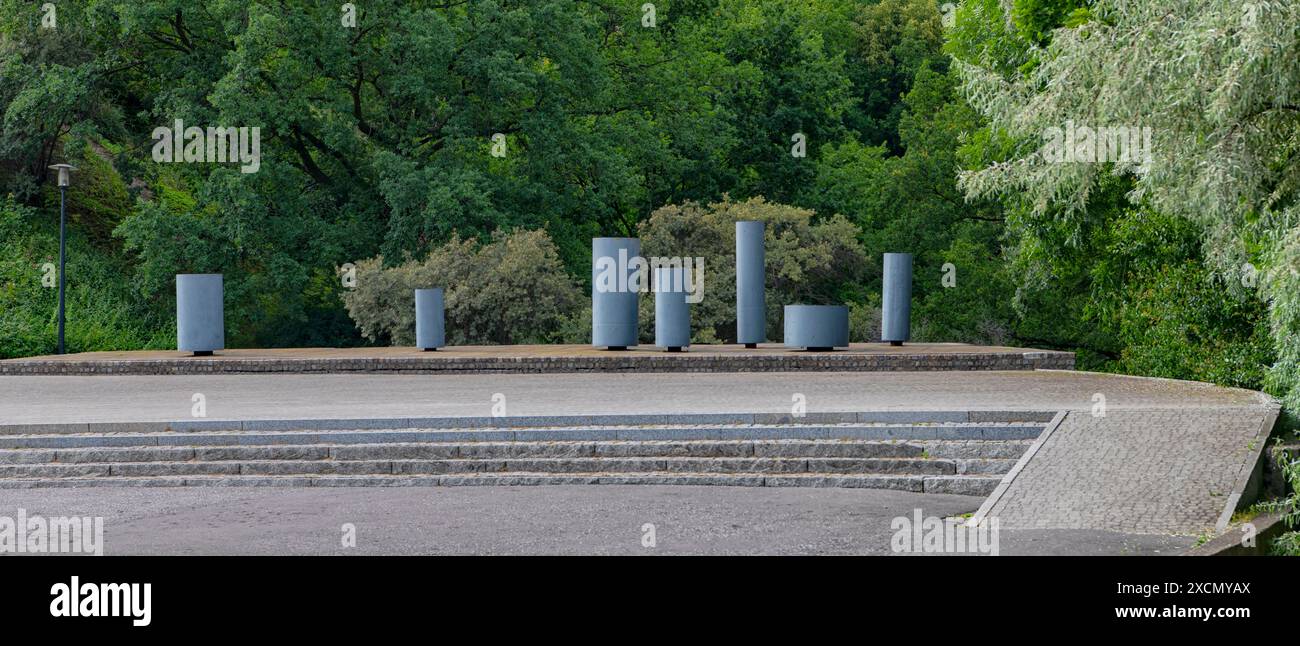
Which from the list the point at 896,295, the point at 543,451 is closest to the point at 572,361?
the point at 896,295

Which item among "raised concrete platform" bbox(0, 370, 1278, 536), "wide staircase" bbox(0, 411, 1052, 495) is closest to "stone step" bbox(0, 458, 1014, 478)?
"wide staircase" bbox(0, 411, 1052, 495)

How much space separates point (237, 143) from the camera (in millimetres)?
34656

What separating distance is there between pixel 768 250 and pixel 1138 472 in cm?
2327

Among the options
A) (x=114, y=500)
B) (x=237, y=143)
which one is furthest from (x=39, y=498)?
(x=237, y=143)

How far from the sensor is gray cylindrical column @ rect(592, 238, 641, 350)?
79.2 feet

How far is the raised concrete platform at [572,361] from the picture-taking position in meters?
22.6

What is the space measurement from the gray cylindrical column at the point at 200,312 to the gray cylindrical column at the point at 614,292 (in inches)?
→ 273

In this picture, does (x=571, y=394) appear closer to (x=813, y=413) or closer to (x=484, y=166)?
(x=813, y=413)

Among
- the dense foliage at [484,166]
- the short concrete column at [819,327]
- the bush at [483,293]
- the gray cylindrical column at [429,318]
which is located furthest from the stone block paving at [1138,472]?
the bush at [483,293]

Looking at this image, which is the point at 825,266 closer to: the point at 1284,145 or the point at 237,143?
the point at 237,143

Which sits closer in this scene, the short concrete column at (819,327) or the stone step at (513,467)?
the stone step at (513,467)

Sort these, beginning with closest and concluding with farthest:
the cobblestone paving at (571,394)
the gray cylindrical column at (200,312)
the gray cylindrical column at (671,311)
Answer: the cobblestone paving at (571,394), the gray cylindrical column at (671,311), the gray cylindrical column at (200,312)

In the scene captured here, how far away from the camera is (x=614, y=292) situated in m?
24.1

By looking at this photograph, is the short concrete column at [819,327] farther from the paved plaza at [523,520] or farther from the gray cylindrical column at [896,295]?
the paved plaza at [523,520]
